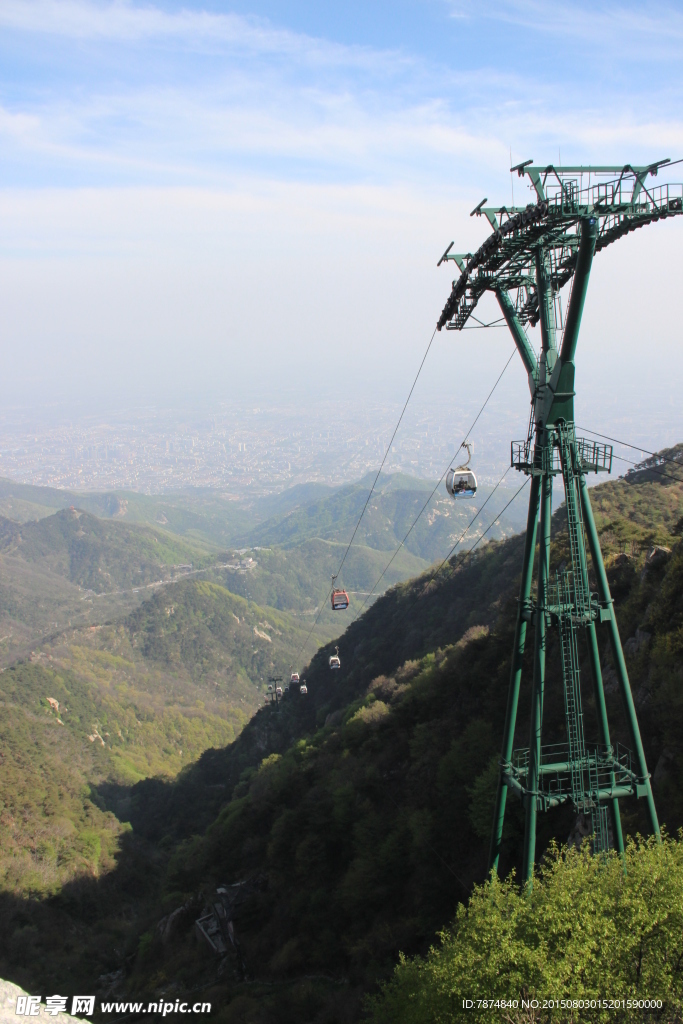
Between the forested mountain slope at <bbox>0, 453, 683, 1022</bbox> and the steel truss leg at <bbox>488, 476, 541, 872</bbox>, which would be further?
the forested mountain slope at <bbox>0, 453, 683, 1022</bbox>

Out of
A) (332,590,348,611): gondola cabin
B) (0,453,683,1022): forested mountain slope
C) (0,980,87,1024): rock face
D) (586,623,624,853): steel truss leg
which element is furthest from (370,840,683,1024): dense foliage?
(332,590,348,611): gondola cabin

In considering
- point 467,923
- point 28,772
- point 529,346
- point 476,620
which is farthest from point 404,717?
point 28,772

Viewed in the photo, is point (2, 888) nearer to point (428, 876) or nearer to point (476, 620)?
point (476, 620)

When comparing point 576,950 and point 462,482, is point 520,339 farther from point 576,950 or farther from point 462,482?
point 576,950

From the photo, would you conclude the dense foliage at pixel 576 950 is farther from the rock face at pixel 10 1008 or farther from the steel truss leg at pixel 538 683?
the rock face at pixel 10 1008

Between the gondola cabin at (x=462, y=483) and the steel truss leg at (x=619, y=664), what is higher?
the gondola cabin at (x=462, y=483)

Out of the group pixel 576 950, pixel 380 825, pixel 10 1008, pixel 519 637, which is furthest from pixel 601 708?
pixel 380 825

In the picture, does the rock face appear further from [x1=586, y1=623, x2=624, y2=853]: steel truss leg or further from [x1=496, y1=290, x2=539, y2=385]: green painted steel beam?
[x1=496, y1=290, x2=539, y2=385]: green painted steel beam

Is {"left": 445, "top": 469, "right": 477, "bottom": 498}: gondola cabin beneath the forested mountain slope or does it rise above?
above

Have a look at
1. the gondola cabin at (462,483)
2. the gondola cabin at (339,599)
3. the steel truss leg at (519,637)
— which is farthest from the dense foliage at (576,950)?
the gondola cabin at (339,599)
